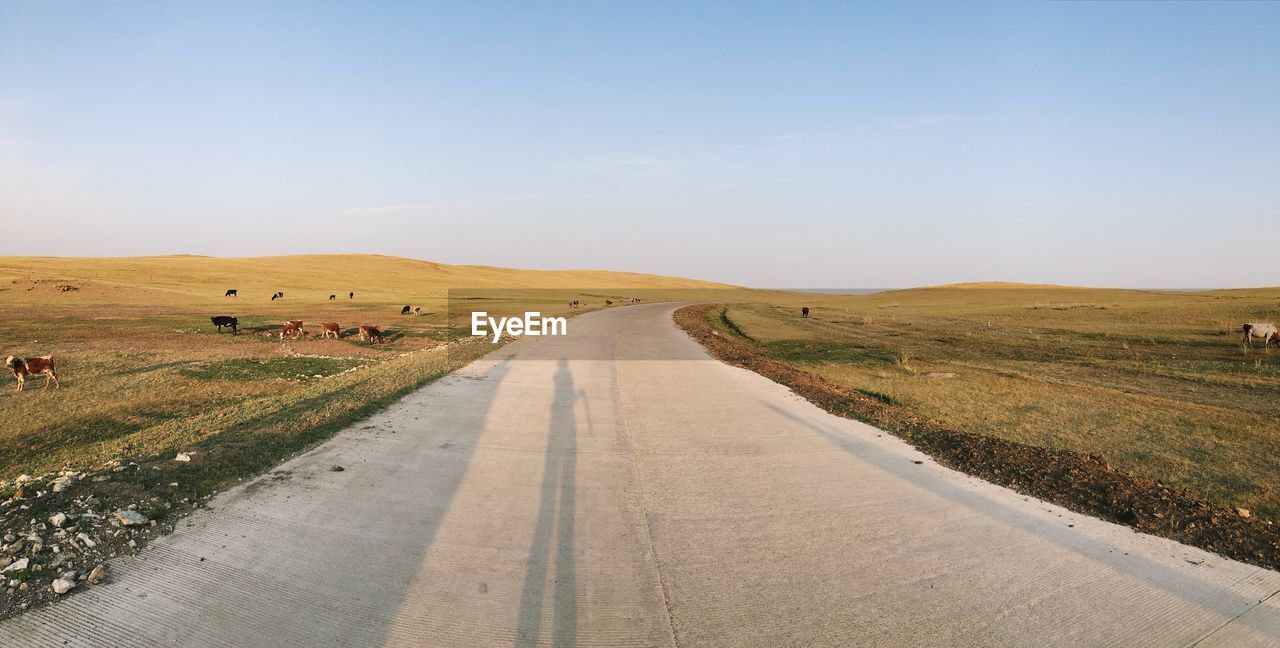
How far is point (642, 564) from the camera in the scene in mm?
4594

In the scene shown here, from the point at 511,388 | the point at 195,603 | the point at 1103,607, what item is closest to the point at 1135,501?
the point at 1103,607

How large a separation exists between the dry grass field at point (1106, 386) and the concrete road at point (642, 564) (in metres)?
3.20

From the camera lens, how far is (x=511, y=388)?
12148 millimetres

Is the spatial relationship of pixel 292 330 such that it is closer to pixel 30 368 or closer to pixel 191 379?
pixel 191 379

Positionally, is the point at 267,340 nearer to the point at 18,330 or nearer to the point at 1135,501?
the point at 18,330

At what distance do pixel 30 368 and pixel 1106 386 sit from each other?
25.8 metres

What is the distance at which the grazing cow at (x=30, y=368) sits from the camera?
13.4 m

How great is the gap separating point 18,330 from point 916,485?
34.6 metres

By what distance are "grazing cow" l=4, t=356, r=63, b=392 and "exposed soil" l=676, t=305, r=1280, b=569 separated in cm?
1763

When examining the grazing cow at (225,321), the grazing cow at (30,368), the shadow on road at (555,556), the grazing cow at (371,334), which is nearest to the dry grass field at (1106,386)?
the shadow on road at (555,556)

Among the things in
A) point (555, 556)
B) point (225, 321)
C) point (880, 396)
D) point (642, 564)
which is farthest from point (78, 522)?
point (225, 321)

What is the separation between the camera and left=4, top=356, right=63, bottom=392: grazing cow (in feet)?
43.8

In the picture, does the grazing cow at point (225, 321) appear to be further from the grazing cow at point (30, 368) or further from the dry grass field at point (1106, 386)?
the dry grass field at point (1106, 386)

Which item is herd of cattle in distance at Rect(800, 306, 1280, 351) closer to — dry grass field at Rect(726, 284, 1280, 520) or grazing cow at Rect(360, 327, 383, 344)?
dry grass field at Rect(726, 284, 1280, 520)
